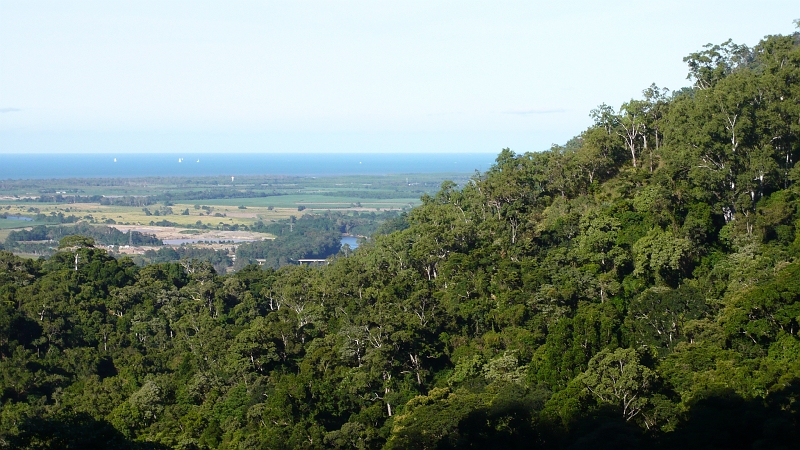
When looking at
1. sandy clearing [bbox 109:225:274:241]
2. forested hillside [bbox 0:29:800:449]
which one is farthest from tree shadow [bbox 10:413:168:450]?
sandy clearing [bbox 109:225:274:241]

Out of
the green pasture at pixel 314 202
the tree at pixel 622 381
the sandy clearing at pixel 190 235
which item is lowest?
the sandy clearing at pixel 190 235

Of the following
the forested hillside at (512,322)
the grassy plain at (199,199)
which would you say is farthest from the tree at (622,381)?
the grassy plain at (199,199)

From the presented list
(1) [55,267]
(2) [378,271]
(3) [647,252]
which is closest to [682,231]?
(3) [647,252]

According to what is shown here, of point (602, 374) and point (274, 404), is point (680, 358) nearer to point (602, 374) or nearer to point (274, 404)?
point (602, 374)

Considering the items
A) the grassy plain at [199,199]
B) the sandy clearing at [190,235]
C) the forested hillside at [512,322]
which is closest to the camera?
the forested hillside at [512,322]

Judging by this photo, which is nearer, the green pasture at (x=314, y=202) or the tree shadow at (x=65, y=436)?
the tree shadow at (x=65, y=436)

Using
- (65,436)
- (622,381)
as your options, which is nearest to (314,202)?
(622,381)

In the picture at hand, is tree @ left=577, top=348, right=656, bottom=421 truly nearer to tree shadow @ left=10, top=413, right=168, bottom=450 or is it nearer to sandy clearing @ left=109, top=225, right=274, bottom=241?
tree shadow @ left=10, top=413, right=168, bottom=450

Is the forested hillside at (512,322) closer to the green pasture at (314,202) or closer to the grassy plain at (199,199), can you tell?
the grassy plain at (199,199)
